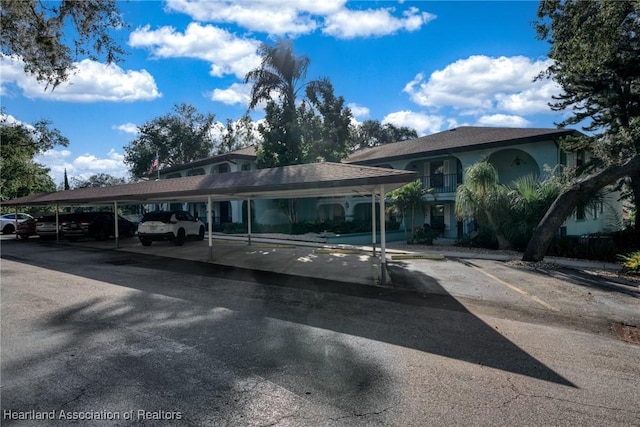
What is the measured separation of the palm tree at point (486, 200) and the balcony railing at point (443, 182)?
6400mm

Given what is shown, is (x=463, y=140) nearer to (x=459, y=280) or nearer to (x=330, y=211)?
(x=330, y=211)

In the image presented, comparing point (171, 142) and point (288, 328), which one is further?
point (171, 142)

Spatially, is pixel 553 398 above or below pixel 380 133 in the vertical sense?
below

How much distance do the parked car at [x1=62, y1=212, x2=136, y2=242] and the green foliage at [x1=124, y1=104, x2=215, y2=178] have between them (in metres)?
22.4

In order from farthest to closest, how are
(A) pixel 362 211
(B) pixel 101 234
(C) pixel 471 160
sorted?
(A) pixel 362 211
(B) pixel 101 234
(C) pixel 471 160

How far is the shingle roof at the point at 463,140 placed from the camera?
19056mm

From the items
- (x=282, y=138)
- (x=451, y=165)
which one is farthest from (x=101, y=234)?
(x=451, y=165)

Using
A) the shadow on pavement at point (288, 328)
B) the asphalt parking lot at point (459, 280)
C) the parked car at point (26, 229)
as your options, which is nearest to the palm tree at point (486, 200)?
the asphalt parking lot at point (459, 280)

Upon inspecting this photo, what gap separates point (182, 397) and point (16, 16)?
12.9m

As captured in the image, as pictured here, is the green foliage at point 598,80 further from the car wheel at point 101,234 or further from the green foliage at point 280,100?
the car wheel at point 101,234

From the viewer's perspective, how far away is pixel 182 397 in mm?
3840

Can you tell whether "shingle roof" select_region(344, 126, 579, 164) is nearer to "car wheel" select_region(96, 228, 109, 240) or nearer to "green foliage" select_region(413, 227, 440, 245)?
"green foliage" select_region(413, 227, 440, 245)

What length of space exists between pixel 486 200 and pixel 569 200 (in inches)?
127

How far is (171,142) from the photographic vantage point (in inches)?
1821
